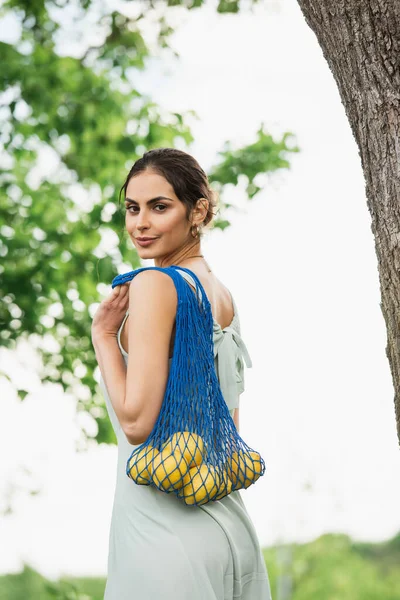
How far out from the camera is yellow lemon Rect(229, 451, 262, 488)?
70.6 inches

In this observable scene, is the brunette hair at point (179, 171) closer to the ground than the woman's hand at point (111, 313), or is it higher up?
higher up

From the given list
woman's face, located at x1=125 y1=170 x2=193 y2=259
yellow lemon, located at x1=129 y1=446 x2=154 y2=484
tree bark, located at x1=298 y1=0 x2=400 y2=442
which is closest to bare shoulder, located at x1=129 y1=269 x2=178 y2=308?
woman's face, located at x1=125 y1=170 x2=193 y2=259

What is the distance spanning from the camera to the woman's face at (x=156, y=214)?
194 centimetres

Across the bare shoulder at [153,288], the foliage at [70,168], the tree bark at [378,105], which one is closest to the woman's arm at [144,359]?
the bare shoulder at [153,288]

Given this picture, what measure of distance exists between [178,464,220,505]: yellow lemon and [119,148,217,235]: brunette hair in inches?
26.3

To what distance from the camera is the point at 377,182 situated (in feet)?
6.10

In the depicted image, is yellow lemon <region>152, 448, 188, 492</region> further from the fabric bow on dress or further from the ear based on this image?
the ear

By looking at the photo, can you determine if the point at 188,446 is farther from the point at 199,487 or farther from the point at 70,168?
the point at 70,168

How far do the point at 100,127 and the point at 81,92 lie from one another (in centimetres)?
29

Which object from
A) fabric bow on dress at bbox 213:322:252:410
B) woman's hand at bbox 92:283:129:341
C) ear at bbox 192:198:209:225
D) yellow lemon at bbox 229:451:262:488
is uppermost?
ear at bbox 192:198:209:225

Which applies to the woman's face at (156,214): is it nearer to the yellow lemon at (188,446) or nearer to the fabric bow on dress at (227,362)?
the fabric bow on dress at (227,362)

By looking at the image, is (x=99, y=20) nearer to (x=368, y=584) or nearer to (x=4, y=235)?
(x=4, y=235)

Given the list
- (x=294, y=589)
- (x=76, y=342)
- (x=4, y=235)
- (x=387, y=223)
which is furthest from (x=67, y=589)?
(x=294, y=589)

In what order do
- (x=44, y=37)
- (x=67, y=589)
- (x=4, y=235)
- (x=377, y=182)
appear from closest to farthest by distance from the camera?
(x=377, y=182) → (x=67, y=589) → (x=4, y=235) → (x=44, y=37)
